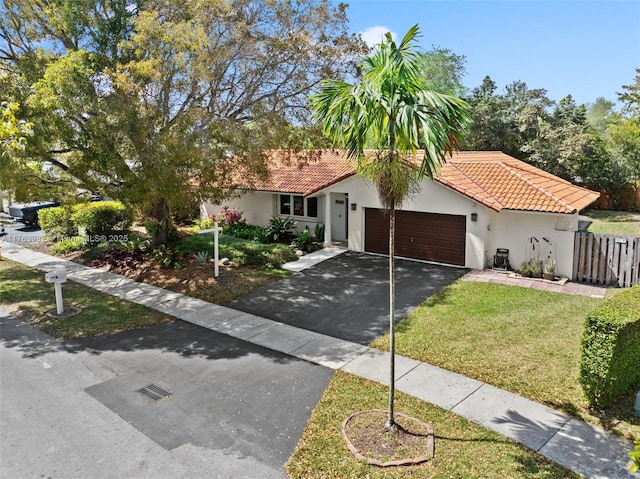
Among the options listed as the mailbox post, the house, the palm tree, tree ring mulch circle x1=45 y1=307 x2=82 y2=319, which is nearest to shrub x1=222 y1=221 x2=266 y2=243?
the house

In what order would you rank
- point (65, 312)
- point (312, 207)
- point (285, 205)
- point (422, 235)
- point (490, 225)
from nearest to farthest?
point (65, 312), point (490, 225), point (422, 235), point (312, 207), point (285, 205)

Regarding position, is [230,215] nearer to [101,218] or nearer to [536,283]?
[101,218]

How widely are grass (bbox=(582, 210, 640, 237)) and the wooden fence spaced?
953 cm

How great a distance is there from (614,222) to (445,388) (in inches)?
927

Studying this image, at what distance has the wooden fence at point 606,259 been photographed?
1421 centimetres

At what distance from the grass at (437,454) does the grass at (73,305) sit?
21.7 feet

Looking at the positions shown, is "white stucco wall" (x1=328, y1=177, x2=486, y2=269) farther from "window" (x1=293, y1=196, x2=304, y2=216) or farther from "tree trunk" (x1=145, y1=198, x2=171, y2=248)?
"tree trunk" (x1=145, y1=198, x2=171, y2=248)

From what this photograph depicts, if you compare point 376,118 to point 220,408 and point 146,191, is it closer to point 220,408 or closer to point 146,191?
point 220,408

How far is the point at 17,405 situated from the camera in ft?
25.6

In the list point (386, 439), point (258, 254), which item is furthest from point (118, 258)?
point (386, 439)

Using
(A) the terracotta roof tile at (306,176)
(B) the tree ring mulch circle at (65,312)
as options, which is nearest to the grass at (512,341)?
(B) the tree ring mulch circle at (65,312)

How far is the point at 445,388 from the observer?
8328mm

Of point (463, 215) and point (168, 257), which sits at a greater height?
point (463, 215)

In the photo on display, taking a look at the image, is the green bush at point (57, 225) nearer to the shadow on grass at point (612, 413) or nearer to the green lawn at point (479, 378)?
the green lawn at point (479, 378)
